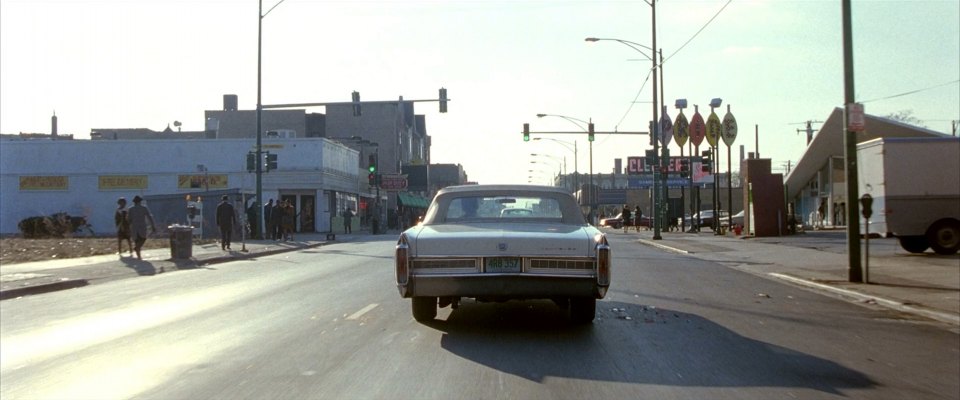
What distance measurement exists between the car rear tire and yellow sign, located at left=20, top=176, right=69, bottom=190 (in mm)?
52924

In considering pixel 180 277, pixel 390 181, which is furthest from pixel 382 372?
pixel 390 181

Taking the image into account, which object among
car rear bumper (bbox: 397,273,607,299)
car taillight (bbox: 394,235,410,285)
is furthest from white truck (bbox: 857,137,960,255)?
car taillight (bbox: 394,235,410,285)

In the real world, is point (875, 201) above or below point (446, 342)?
above

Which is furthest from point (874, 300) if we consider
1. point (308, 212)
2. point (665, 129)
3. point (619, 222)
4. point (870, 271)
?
point (619, 222)

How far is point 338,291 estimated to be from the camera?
1448 centimetres

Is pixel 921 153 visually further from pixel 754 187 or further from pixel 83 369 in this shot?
pixel 83 369

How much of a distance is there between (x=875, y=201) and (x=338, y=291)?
15.2 m

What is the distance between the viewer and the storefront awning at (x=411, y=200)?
80.4m

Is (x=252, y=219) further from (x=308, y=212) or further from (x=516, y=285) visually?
(x=516, y=285)

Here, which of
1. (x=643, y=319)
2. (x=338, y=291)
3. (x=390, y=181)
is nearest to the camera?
(x=643, y=319)

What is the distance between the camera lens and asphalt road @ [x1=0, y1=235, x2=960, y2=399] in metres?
6.98

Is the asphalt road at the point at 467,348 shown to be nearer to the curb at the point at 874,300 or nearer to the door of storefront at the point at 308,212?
the curb at the point at 874,300

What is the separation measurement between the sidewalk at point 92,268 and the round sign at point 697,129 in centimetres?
2775

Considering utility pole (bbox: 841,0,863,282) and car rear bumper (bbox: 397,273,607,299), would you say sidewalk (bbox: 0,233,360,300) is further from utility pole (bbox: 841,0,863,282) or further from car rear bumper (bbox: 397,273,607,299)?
utility pole (bbox: 841,0,863,282)
